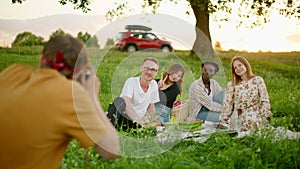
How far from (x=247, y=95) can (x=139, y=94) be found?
4.86ft

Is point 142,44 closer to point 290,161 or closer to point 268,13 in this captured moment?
point 290,161

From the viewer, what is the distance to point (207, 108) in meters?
5.76

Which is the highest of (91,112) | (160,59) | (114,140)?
(160,59)

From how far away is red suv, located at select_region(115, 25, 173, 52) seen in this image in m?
3.57

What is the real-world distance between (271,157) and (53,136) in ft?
7.71

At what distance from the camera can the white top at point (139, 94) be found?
4.52 meters

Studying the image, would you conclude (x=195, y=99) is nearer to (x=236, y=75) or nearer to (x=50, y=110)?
(x=236, y=75)

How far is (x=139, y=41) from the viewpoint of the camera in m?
3.94

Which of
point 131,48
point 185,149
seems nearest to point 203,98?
point 185,149

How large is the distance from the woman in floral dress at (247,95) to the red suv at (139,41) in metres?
1.62

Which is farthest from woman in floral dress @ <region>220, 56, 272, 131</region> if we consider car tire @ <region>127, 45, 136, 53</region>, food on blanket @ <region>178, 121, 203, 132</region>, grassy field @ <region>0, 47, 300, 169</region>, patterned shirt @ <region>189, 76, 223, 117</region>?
car tire @ <region>127, 45, 136, 53</region>

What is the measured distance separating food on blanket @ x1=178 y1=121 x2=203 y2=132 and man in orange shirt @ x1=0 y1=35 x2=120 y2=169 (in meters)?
2.07

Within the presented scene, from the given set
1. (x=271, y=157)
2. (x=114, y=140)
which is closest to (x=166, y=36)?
(x=271, y=157)

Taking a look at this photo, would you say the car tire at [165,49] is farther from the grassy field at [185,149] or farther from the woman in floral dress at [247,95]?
the woman in floral dress at [247,95]
